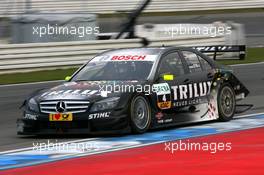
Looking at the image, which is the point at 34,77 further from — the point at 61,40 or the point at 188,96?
the point at 188,96

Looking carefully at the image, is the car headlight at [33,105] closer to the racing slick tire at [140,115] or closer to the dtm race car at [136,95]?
the dtm race car at [136,95]

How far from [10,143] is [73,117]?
96 cm

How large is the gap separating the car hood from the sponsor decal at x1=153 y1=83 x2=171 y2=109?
11.8 inches

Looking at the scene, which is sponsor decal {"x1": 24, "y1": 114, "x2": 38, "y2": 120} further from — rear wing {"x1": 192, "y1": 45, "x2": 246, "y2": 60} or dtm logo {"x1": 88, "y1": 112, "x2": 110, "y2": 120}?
rear wing {"x1": 192, "y1": 45, "x2": 246, "y2": 60}

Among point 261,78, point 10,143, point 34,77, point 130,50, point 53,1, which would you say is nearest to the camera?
point 10,143

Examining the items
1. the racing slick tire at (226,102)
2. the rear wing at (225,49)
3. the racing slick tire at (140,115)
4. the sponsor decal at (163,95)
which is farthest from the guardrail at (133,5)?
the racing slick tire at (140,115)

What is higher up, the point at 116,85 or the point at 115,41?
the point at 115,41

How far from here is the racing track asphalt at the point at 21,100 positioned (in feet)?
34.8

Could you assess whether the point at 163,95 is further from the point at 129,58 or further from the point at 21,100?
the point at 21,100

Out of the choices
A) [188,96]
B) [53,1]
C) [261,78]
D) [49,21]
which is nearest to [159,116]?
[188,96]

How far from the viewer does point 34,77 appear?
21.0 meters

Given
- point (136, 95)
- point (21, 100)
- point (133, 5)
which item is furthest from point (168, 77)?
point (133, 5)

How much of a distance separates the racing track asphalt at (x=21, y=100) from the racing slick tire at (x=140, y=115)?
86cm

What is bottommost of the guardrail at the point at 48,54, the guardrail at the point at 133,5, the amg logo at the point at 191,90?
the amg logo at the point at 191,90
